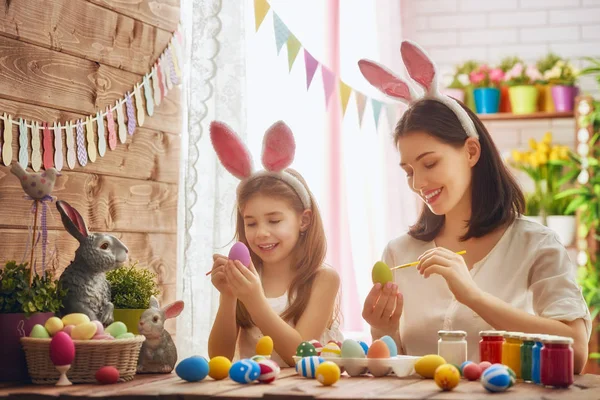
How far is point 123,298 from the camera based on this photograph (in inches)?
70.7

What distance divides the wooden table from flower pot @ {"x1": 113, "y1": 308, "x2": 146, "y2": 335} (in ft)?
0.69

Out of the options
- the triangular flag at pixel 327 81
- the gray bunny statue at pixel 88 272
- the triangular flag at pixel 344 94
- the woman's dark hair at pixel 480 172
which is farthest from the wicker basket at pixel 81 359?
the triangular flag at pixel 344 94

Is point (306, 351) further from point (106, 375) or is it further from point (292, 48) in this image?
point (292, 48)

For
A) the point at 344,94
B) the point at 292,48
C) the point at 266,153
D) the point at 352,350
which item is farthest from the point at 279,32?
the point at 352,350

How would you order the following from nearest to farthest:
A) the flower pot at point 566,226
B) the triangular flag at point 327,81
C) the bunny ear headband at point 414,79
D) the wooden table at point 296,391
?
the wooden table at point 296,391 < the bunny ear headband at point 414,79 < the triangular flag at point 327,81 < the flower pot at point 566,226

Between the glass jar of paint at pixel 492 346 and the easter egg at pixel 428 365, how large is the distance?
0.14 metres

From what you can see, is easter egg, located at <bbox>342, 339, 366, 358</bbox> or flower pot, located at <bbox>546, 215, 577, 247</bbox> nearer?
easter egg, located at <bbox>342, 339, 366, 358</bbox>

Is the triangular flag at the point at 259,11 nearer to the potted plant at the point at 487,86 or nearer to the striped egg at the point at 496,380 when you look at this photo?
the striped egg at the point at 496,380

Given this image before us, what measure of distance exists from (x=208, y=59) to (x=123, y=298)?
0.96 meters

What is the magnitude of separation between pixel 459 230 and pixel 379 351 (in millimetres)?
A: 582

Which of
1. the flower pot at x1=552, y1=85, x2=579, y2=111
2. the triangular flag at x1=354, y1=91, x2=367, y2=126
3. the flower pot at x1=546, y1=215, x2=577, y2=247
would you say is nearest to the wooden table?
the triangular flag at x1=354, y1=91, x2=367, y2=126

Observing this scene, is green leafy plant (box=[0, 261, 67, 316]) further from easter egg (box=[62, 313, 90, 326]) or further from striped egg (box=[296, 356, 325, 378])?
striped egg (box=[296, 356, 325, 378])

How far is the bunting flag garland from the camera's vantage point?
2.11 meters

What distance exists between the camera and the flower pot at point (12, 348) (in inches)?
62.0
